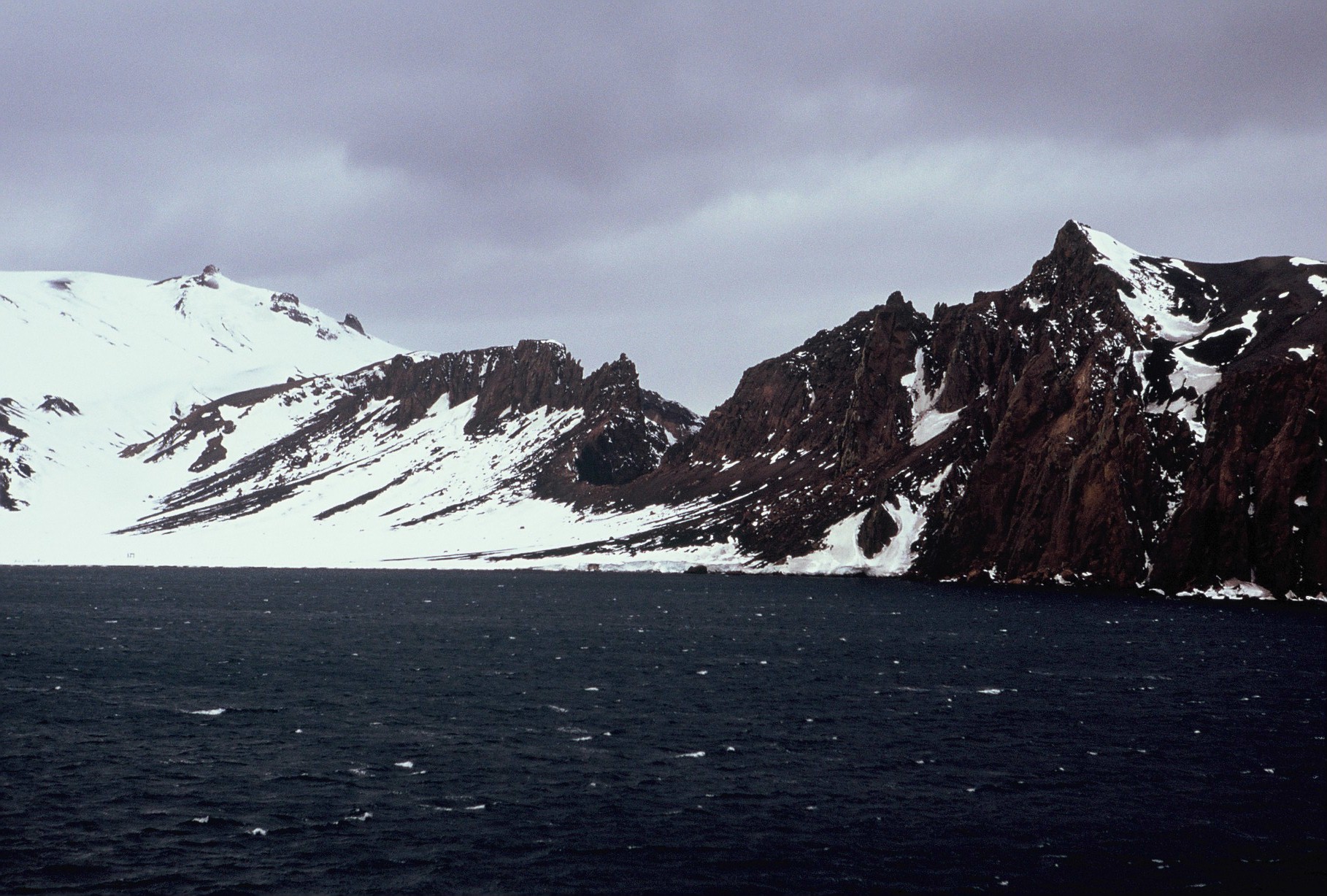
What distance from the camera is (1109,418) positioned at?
6993 inches

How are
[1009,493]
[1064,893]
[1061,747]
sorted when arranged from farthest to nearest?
1. [1009,493]
2. [1061,747]
3. [1064,893]

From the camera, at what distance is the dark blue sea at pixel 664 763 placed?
1599 inches

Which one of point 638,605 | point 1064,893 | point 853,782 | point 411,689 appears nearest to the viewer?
point 1064,893

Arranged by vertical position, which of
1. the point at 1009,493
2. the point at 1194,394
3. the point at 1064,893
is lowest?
the point at 1064,893

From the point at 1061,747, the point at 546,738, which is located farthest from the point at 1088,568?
the point at 546,738

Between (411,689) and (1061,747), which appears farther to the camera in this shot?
(411,689)

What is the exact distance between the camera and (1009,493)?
19188 cm

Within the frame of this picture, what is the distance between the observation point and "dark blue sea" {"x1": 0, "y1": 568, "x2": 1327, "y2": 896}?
4062 cm

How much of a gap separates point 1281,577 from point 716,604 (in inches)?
2967

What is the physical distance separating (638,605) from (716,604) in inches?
406

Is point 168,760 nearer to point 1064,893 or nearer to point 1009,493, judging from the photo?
point 1064,893

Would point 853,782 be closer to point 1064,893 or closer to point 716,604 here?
point 1064,893

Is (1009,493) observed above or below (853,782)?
above

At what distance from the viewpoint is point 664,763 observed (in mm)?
55719
